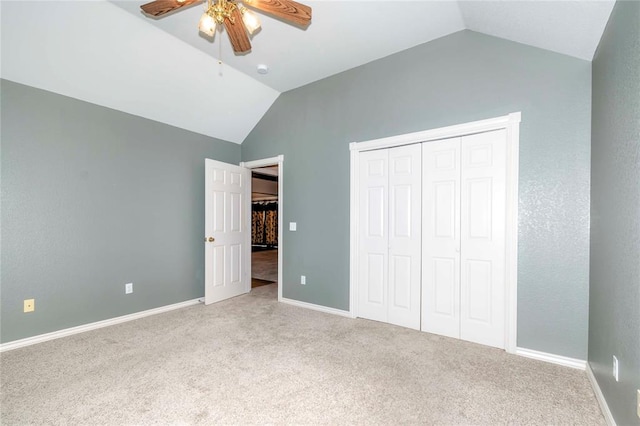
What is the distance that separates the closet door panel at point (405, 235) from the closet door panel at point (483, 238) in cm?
46

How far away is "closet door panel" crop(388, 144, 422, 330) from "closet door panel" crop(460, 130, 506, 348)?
460 mm

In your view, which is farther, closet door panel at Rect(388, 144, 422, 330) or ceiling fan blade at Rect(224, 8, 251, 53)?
closet door panel at Rect(388, 144, 422, 330)

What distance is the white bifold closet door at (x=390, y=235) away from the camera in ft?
10.6

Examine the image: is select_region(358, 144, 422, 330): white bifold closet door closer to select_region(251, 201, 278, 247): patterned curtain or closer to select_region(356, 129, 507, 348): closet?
select_region(356, 129, 507, 348): closet

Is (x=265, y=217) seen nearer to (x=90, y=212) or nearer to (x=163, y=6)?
(x=90, y=212)

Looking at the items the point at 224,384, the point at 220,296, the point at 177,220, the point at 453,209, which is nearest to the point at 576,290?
the point at 453,209

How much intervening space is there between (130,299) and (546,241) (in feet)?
14.6

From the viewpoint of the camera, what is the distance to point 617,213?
1.73 metres

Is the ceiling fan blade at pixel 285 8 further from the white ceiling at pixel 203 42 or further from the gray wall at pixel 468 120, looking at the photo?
the gray wall at pixel 468 120

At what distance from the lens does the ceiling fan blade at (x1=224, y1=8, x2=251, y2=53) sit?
2.03 metres

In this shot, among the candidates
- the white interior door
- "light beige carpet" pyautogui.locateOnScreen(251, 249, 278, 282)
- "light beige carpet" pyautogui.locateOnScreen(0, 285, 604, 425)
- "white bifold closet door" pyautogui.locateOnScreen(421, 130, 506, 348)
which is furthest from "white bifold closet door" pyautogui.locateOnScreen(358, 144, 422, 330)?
"light beige carpet" pyautogui.locateOnScreen(251, 249, 278, 282)

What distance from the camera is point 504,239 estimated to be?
8.90 feet

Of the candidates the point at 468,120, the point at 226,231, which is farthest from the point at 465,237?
the point at 226,231

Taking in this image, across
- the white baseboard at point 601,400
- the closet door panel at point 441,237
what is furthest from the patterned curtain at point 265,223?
the white baseboard at point 601,400
